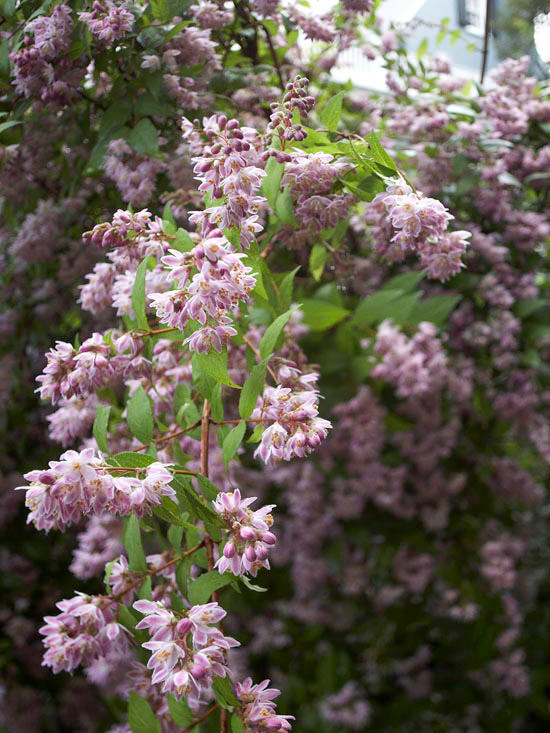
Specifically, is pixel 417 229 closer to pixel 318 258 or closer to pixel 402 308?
pixel 318 258

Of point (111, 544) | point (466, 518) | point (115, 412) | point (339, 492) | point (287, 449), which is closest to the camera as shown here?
point (287, 449)

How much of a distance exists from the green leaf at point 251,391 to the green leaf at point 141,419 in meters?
0.09

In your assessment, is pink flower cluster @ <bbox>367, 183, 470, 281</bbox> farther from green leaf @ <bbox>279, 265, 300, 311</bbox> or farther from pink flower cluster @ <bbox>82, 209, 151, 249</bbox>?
pink flower cluster @ <bbox>82, 209, 151, 249</bbox>

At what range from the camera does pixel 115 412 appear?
0.79m

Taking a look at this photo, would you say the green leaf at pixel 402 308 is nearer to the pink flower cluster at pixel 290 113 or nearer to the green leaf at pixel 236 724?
the pink flower cluster at pixel 290 113

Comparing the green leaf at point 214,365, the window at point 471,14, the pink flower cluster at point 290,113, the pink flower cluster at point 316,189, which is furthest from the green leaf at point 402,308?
the window at point 471,14

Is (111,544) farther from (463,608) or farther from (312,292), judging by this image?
(463,608)

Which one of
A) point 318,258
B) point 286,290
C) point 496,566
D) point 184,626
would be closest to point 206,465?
point 184,626

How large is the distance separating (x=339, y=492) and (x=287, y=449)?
1.06 metres

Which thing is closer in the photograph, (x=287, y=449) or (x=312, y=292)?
(x=287, y=449)

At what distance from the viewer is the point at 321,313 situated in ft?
4.02

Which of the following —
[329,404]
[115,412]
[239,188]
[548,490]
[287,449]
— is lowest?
[548,490]

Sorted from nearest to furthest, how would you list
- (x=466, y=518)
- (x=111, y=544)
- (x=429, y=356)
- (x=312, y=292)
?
(x=111, y=544) → (x=429, y=356) → (x=312, y=292) → (x=466, y=518)

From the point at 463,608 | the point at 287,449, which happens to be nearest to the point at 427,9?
the point at 463,608
